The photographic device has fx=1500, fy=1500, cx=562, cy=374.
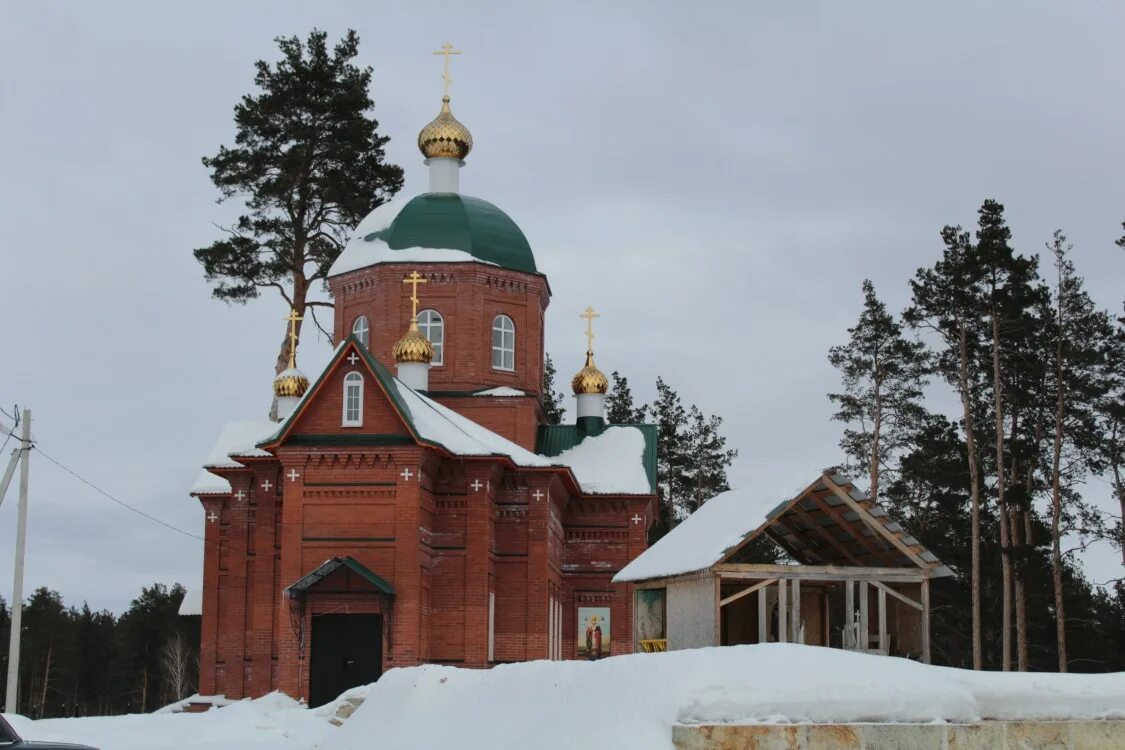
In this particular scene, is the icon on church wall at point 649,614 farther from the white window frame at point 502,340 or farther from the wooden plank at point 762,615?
the white window frame at point 502,340

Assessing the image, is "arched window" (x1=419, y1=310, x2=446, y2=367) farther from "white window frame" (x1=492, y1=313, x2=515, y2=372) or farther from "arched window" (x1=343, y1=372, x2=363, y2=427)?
"arched window" (x1=343, y1=372, x2=363, y2=427)

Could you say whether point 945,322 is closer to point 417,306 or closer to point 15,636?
point 417,306

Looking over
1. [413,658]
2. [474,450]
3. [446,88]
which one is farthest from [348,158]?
[413,658]

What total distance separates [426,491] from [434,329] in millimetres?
6191

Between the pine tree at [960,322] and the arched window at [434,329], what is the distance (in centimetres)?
983

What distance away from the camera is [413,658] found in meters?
23.5

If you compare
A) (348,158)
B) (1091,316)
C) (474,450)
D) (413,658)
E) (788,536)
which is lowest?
(413,658)

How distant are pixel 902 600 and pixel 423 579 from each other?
10.4 m

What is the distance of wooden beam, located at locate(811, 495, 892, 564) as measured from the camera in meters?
15.8

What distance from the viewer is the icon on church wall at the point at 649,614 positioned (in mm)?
17234

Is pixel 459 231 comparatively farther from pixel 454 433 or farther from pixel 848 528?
pixel 848 528

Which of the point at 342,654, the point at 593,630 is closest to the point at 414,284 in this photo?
the point at 593,630

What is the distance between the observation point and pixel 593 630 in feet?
100

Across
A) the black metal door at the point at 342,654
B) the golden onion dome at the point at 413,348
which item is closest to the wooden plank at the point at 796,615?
the black metal door at the point at 342,654
